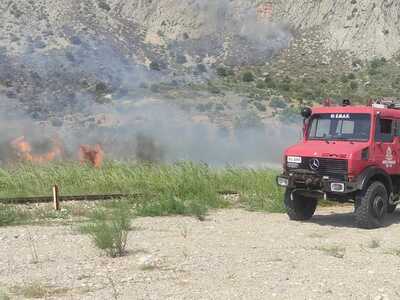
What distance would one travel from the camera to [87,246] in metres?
9.79

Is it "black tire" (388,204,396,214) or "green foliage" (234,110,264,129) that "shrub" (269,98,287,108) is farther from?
"black tire" (388,204,396,214)

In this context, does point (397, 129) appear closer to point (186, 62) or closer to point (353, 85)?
point (353, 85)

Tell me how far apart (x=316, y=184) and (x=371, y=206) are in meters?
1.15

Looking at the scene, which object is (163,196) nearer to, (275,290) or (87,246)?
(87,246)

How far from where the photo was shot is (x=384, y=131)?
12.1 meters

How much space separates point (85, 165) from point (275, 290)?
12.8 m

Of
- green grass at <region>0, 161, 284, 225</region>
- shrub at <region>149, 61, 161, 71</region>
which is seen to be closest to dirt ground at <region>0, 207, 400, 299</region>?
green grass at <region>0, 161, 284, 225</region>

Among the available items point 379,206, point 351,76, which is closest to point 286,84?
point 351,76

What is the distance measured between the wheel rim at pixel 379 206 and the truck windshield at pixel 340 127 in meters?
1.21

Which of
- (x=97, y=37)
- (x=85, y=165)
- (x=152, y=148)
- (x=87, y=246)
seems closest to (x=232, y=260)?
(x=87, y=246)

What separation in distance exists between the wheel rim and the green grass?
292 centimetres

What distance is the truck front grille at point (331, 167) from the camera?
11.5 meters

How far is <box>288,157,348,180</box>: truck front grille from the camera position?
11.5 meters

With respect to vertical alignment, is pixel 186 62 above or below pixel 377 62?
below
